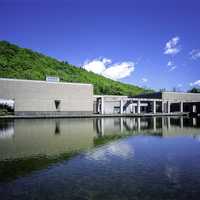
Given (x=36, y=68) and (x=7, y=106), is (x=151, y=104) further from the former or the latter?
(x=36, y=68)

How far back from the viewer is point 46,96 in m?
46.2

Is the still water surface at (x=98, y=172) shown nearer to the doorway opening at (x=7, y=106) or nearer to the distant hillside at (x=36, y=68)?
the doorway opening at (x=7, y=106)

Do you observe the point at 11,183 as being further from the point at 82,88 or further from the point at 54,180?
the point at 82,88

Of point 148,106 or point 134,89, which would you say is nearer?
point 148,106

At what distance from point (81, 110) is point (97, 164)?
4096cm

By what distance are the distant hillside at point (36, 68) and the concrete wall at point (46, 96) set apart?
74.8 ft

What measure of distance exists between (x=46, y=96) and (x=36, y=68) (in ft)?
113

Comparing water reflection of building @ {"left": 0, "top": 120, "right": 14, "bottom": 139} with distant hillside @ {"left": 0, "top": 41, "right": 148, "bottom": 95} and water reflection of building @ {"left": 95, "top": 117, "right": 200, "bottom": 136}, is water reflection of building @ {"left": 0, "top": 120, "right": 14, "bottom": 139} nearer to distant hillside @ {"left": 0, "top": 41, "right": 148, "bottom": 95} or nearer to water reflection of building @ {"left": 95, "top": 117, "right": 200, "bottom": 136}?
water reflection of building @ {"left": 95, "top": 117, "right": 200, "bottom": 136}

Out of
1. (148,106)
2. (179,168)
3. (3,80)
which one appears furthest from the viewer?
(148,106)

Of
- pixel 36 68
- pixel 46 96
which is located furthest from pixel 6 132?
pixel 36 68

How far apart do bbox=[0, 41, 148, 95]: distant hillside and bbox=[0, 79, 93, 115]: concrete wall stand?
22800mm

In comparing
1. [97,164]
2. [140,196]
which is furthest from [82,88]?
[140,196]

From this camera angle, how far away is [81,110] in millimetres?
49906

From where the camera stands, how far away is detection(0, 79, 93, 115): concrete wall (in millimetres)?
42906
